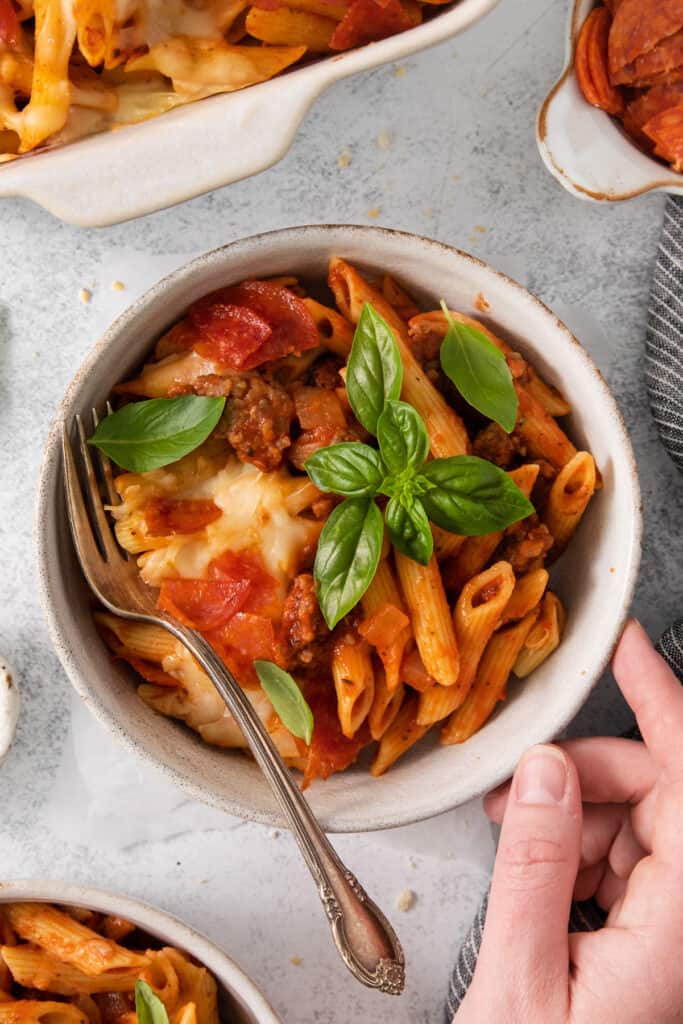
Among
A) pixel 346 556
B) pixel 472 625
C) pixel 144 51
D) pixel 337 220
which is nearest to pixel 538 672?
pixel 472 625

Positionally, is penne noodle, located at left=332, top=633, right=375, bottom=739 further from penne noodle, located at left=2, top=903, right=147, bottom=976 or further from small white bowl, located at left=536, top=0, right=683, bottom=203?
small white bowl, located at left=536, top=0, right=683, bottom=203

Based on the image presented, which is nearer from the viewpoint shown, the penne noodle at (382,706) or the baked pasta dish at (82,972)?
the penne noodle at (382,706)

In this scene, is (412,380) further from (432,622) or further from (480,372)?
(432,622)

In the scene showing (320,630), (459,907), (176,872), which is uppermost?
(320,630)

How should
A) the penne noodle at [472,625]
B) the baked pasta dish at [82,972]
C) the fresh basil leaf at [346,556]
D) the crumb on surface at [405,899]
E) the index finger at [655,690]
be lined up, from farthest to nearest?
the crumb on surface at [405,899] < the baked pasta dish at [82,972] < the index finger at [655,690] < the penne noodle at [472,625] < the fresh basil leaf at [346,556]

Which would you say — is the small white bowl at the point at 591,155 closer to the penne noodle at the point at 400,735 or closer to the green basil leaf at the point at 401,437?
the green basil leaf at the point at 401,437

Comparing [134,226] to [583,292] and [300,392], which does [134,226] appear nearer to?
[300,392]

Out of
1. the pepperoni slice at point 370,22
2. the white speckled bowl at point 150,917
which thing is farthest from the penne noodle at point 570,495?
the white speckled bowl at point 150,917

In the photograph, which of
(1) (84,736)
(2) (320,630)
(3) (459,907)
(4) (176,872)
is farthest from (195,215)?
(3) (459,907)
